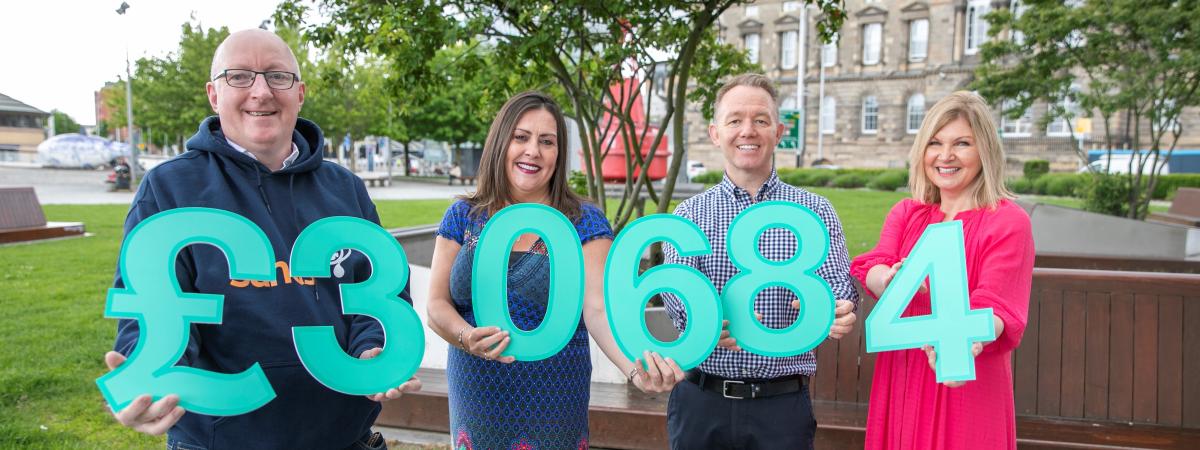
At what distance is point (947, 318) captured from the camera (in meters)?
2.17

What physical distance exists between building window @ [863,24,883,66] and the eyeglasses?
5066 centimetres

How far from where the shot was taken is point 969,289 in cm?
234

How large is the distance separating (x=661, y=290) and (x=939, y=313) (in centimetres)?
82

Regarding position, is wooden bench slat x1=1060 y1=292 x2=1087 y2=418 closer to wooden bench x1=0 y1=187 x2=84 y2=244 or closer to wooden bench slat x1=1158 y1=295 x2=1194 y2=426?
wooden bench slat x1=1158 y1=295 x2=1194 y2=426

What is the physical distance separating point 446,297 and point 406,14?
9.64 ft

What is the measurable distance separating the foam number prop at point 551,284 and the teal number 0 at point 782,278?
479 millimetres

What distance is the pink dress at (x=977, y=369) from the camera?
226 cm

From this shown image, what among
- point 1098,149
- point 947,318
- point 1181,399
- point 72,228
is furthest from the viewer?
point 1098,149

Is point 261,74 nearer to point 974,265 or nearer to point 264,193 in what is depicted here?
point 264,193

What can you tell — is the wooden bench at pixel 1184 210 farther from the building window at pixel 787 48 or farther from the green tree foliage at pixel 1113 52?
the building window at pixel 787 48

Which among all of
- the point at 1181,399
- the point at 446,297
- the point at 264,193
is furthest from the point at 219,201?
the point at 1181,399

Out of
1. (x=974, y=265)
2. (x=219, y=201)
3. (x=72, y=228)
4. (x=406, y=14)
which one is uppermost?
(x=406, y=14)

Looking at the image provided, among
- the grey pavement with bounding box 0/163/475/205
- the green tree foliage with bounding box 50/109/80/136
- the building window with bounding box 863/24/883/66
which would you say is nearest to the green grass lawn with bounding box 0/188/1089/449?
the grey pavement with bounding box 0/163/475/205

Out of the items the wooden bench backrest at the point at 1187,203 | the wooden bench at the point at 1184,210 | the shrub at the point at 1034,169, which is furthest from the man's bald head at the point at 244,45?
the shrub at the point at 1034,169
